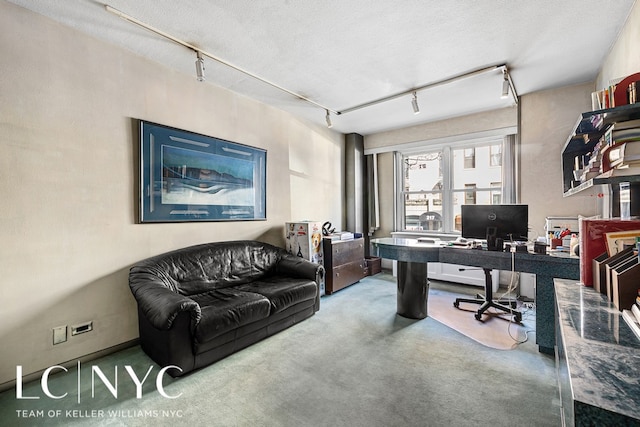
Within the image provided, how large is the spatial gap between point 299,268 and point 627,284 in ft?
8.66

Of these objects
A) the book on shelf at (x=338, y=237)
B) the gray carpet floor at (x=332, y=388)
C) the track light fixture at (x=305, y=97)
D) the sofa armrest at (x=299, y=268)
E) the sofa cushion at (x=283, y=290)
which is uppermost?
the track light fixture at (x=305, y=97)

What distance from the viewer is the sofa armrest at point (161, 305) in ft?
6.14

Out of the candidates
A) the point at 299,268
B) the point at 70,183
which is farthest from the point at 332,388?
the point at 70,183

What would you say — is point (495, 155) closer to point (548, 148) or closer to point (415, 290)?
point (548, 148)

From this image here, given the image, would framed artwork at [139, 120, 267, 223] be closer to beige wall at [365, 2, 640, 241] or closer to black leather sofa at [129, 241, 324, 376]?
black leather sofa at [129, 241, 324, 376]

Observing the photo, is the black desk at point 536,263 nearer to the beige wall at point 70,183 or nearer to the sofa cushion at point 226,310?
the sofa cushion at point 226,310

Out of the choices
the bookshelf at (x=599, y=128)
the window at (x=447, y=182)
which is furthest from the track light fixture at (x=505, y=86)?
the window at (x=447, y=182)

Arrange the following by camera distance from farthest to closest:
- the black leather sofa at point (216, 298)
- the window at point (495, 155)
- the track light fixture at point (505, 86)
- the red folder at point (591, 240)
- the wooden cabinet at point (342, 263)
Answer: the window at point (495, 155), the wooden cabinet at point (342, 263), the track light fixture at point (505, 86), the black leather sofa at point (216, 298), the red folder at point (591, 240)

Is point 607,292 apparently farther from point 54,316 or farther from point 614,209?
point 54,316

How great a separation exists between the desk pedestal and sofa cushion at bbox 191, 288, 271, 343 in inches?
62.0

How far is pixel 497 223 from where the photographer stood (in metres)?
2.66

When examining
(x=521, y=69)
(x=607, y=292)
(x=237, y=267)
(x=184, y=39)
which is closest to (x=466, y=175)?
(x=521, y=69)

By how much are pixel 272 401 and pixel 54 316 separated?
1.83 metres

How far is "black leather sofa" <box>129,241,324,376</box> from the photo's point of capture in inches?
78.7
